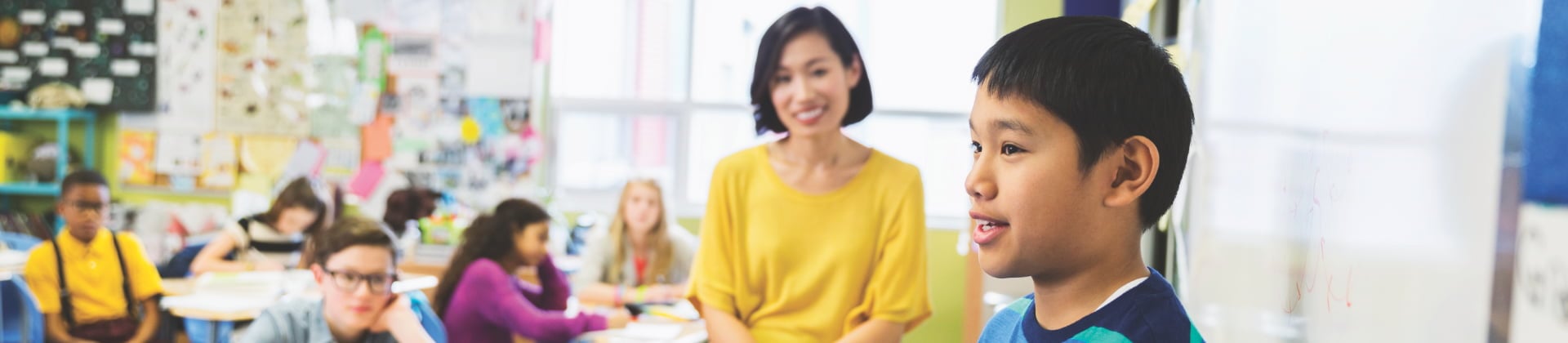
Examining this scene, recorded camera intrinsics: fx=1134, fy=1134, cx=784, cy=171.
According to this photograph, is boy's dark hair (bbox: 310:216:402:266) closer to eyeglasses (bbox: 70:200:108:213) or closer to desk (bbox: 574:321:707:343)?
desk (bbox: 574:321:707:343)

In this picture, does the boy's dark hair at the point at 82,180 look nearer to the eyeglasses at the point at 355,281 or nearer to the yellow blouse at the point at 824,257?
the eyeglasses at the point at 355,281

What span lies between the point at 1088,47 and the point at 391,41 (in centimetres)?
481

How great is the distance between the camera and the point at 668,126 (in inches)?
199

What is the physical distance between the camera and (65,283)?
3.51 metres

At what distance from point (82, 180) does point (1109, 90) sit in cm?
382

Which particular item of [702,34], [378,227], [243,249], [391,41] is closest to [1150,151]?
[378,227]

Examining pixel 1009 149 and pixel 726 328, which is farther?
pixel 726 328

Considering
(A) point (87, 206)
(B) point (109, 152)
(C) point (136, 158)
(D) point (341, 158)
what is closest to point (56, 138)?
(B) point (109, 152)

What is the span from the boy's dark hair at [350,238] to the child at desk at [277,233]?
1.80 meters

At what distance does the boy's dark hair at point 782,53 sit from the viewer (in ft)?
4.84

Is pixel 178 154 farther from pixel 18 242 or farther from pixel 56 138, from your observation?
pixel 18 242

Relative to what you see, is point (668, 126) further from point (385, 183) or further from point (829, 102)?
point (829, 102)

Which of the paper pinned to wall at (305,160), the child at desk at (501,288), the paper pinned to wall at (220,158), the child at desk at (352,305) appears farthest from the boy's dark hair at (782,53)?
the paper pinned to wall at (220,158)

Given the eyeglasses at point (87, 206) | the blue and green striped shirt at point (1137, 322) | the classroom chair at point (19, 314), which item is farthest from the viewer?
the eyeglasses at point (87, 206)
